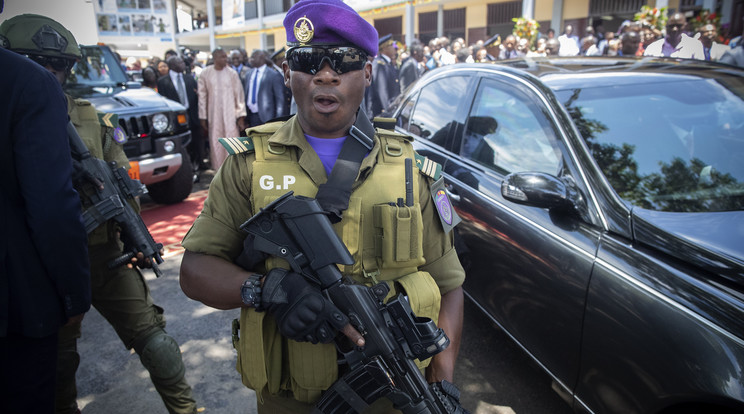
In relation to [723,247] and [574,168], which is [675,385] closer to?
[723,247]

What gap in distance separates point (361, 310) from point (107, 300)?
5.24ft

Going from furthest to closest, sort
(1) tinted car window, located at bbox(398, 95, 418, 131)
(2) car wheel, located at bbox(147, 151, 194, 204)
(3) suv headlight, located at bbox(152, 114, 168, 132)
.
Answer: (2) car wheel, located at bbox(147, 151, 194, 204) < (3) suv headlight, located at bbox(152, 114, 168, 132) < (1) tinted car window, located at bbox(398, 95, 418, 131)

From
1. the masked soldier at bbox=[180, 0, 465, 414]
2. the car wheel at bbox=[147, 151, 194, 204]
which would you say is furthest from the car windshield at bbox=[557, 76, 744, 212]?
the car wheel at bbox=[147, 151, 194, 204]

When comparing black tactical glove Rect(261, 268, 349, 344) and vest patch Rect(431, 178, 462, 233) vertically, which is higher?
vest patch Rect(431, 178, 462, 233)


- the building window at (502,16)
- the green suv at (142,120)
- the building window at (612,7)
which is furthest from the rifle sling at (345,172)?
the building window at (502,16)

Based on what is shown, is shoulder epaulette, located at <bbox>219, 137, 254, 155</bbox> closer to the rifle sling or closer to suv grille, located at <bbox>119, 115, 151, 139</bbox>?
the rifle sling

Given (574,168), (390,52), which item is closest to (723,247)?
(574,168)

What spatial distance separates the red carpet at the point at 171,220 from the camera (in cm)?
493

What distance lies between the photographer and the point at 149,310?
90.7 inches

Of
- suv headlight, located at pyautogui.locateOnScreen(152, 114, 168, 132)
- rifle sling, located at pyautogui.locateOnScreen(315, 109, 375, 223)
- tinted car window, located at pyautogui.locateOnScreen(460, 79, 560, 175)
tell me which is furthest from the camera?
suv headlight, located at pyautogui.locateOnScreen(152, 114, 168, 132)

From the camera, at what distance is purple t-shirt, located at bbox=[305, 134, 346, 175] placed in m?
1.44

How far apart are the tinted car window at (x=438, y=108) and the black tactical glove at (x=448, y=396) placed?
2121mm

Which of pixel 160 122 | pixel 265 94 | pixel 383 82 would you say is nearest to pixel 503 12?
pixel 383 82

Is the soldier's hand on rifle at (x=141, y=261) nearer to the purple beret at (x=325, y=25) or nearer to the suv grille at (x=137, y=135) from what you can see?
the purple beret at (x=325, y=25)
